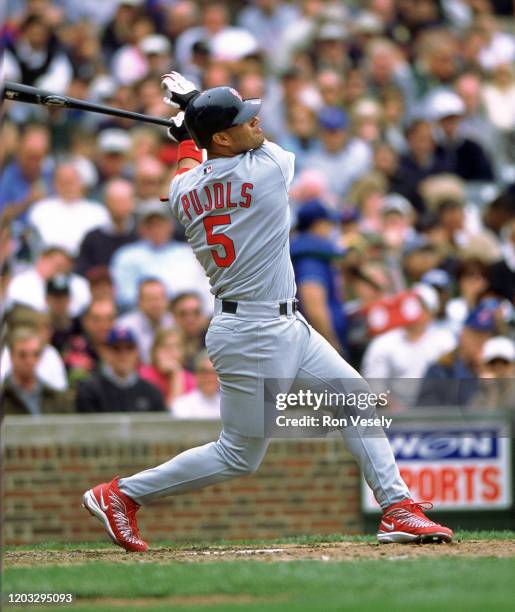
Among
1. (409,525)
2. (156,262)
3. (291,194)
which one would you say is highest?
(291,194)

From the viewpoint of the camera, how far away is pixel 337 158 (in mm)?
13344

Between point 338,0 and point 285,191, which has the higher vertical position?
point 338,0

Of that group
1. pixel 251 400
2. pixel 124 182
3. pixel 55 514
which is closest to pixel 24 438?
pixel 55 514

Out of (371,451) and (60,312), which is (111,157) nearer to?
(60,312)

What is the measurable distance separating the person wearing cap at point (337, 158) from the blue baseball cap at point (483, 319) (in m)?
2.91

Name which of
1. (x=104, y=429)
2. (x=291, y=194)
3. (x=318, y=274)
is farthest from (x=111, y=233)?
(x=104, y=429)

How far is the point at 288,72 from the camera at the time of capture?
1420cm

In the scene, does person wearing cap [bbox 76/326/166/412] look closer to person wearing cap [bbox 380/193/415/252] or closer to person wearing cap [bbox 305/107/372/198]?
person wearing cap [bbox 380/193/415/252]

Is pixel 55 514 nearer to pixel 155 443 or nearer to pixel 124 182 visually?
pixel 155 443

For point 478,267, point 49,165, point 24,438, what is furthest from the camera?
point 49,165

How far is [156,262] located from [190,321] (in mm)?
957

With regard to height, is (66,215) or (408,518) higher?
(66,215)

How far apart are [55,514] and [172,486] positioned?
3663 mm

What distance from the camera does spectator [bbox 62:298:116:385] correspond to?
10148mm
